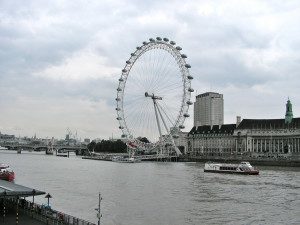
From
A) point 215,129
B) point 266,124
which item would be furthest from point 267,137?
point 215,129

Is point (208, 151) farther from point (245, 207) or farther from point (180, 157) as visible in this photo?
point (245, 207)

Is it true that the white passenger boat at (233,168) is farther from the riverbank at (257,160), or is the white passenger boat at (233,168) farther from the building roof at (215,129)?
the building roof at (215,129)

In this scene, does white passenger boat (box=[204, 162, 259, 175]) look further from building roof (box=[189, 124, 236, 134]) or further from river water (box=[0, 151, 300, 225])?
building roof (box=[189, 124, 236, 134])

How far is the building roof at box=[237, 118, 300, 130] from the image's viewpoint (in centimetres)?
12481

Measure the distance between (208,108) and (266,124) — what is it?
5598 centimetres

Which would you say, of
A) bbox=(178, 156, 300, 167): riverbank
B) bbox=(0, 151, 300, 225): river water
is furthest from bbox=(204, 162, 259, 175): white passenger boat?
bbox=(178, 156, 300, 167): riverbank

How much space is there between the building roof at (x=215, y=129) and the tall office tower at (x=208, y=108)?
3072 cm

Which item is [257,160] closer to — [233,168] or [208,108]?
[233,168]

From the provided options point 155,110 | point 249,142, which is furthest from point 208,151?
point 155,110

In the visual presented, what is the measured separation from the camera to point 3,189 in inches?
738

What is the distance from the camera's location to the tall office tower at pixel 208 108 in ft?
602

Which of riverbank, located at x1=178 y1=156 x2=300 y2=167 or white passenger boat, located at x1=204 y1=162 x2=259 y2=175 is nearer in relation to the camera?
white passenger boat, located at x1=204 y1=162 x2=259 y2=175

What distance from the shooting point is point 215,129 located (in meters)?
143

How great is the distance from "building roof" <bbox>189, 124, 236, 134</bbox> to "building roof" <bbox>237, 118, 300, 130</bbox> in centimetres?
465
